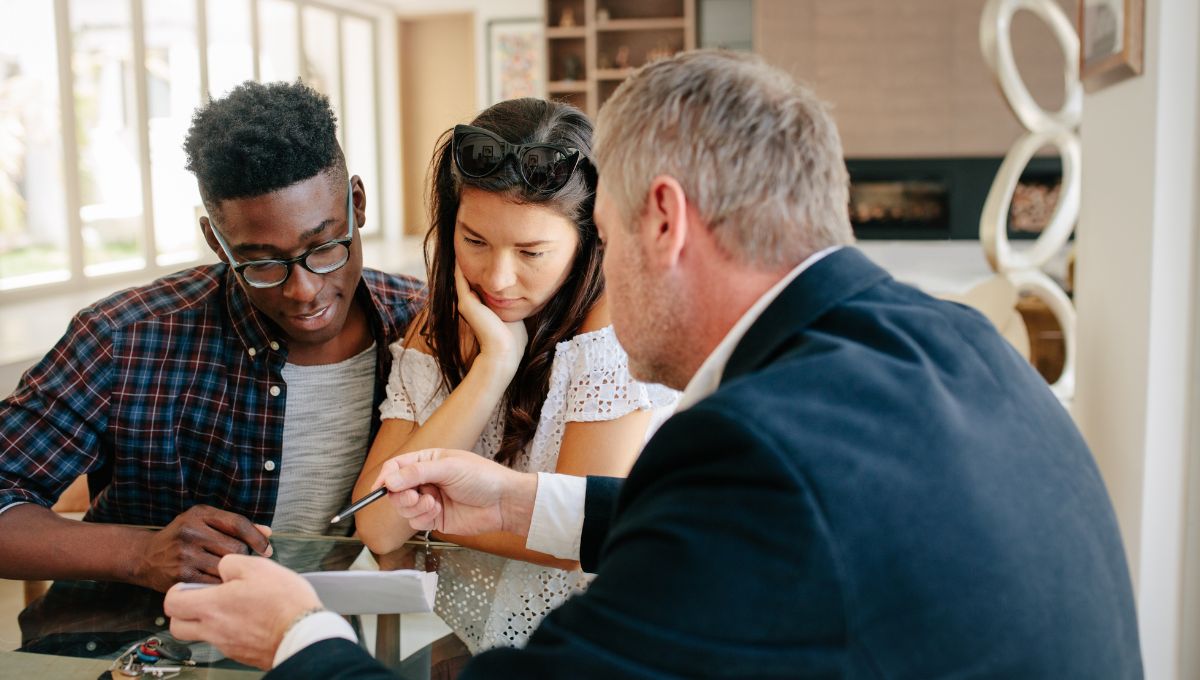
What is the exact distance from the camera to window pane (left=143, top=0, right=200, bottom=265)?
24.8ft

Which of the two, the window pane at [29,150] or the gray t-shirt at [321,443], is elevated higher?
the window pane at [29,150]

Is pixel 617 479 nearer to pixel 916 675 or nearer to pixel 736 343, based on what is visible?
pixel 736 343

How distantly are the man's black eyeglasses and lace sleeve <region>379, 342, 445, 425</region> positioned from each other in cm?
24

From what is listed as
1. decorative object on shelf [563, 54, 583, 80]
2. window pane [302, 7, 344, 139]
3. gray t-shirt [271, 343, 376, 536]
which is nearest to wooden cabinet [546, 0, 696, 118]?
decorative object on shelf [563, 54, 583, 80]

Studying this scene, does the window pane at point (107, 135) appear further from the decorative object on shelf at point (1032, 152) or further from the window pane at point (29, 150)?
the decorative object on shelf at point (1032, 152)

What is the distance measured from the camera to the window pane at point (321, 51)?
9906 millimetres

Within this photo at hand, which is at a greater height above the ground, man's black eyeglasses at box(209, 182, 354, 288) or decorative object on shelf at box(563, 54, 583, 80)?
decorative object on shelf at box(563, 54, 583, 80)

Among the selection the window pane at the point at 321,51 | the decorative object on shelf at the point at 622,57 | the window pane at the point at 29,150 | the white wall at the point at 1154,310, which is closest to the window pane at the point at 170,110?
the window pane at the point at 29,150

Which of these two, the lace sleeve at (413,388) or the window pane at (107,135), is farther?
the window pane at (107,135)

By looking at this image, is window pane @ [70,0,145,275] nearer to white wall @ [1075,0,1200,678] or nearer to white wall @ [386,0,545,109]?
white wall @ [386,0,545,109]

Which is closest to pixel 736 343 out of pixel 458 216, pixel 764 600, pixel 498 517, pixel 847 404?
pixel 847 404

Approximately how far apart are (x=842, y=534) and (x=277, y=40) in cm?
930

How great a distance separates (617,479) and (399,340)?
64cm

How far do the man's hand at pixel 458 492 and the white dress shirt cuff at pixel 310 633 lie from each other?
1.44 ft
